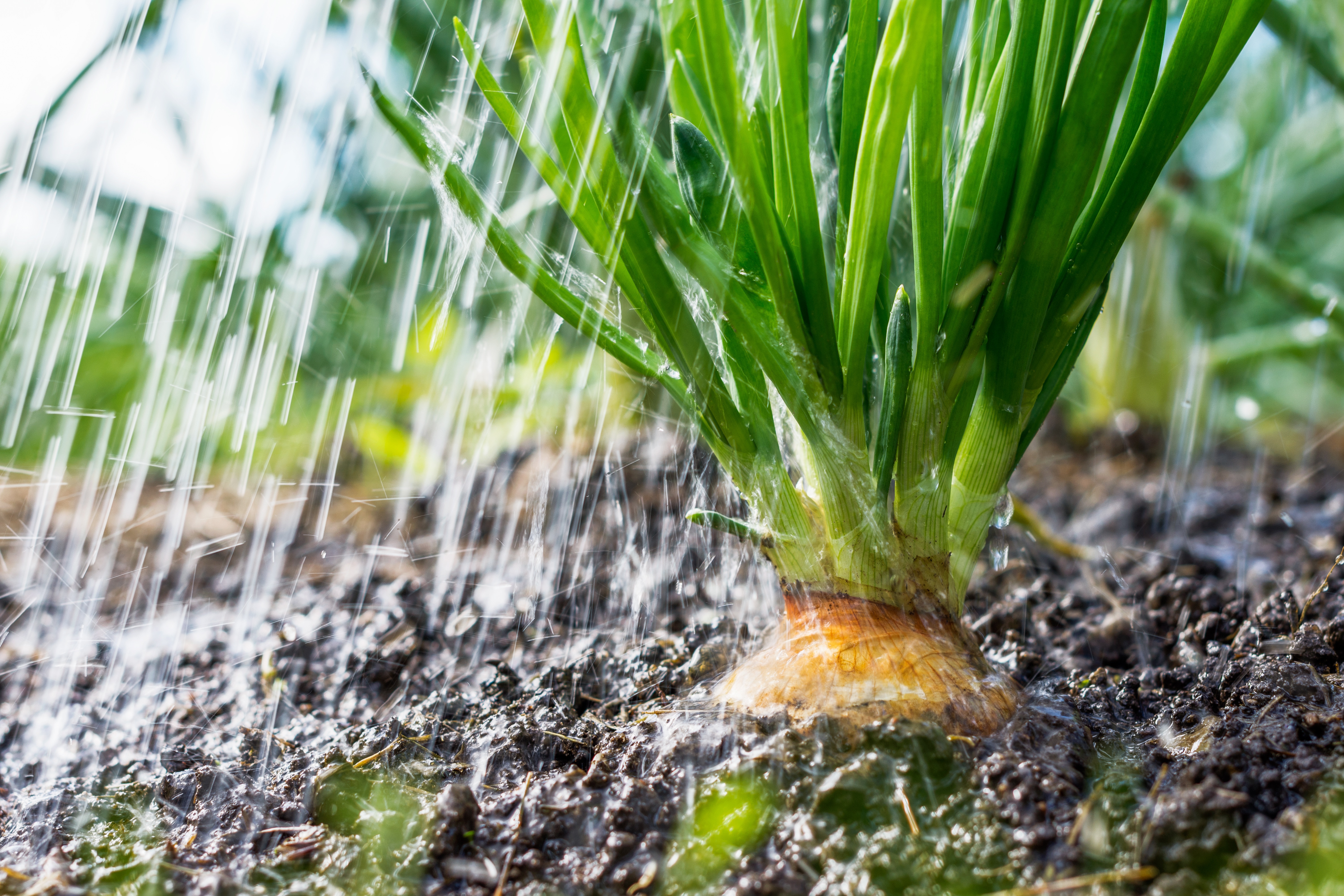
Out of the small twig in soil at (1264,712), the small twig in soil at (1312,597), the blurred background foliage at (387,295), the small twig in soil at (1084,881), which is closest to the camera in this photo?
the small twig in soil at (1084,881)

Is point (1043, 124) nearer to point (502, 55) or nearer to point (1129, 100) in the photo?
point (1129, 100)

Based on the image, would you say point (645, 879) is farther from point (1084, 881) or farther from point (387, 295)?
point (387, 295)

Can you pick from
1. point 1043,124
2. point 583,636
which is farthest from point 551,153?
point 583,636

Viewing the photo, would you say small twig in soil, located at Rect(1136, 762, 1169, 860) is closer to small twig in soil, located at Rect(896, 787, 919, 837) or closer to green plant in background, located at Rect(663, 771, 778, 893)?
small twig in soil, located at Rect(896, 787, 919, 837)

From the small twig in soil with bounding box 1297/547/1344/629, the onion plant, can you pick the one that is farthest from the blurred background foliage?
the small twig in soil with bounding box 1297/547/1344/629

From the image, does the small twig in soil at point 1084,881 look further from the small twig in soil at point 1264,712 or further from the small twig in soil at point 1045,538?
the small twig in soil at point 1045,538

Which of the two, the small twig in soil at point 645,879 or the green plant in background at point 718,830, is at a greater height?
the green plant in background at point 718,830

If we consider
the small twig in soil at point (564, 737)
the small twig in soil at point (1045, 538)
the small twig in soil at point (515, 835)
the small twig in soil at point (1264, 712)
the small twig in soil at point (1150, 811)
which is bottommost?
the small twig in soil at point (515, 835)

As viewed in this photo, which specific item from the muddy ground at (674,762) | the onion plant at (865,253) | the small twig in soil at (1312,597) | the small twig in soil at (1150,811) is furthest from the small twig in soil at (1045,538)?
the small twig in soil at (1150,811)
